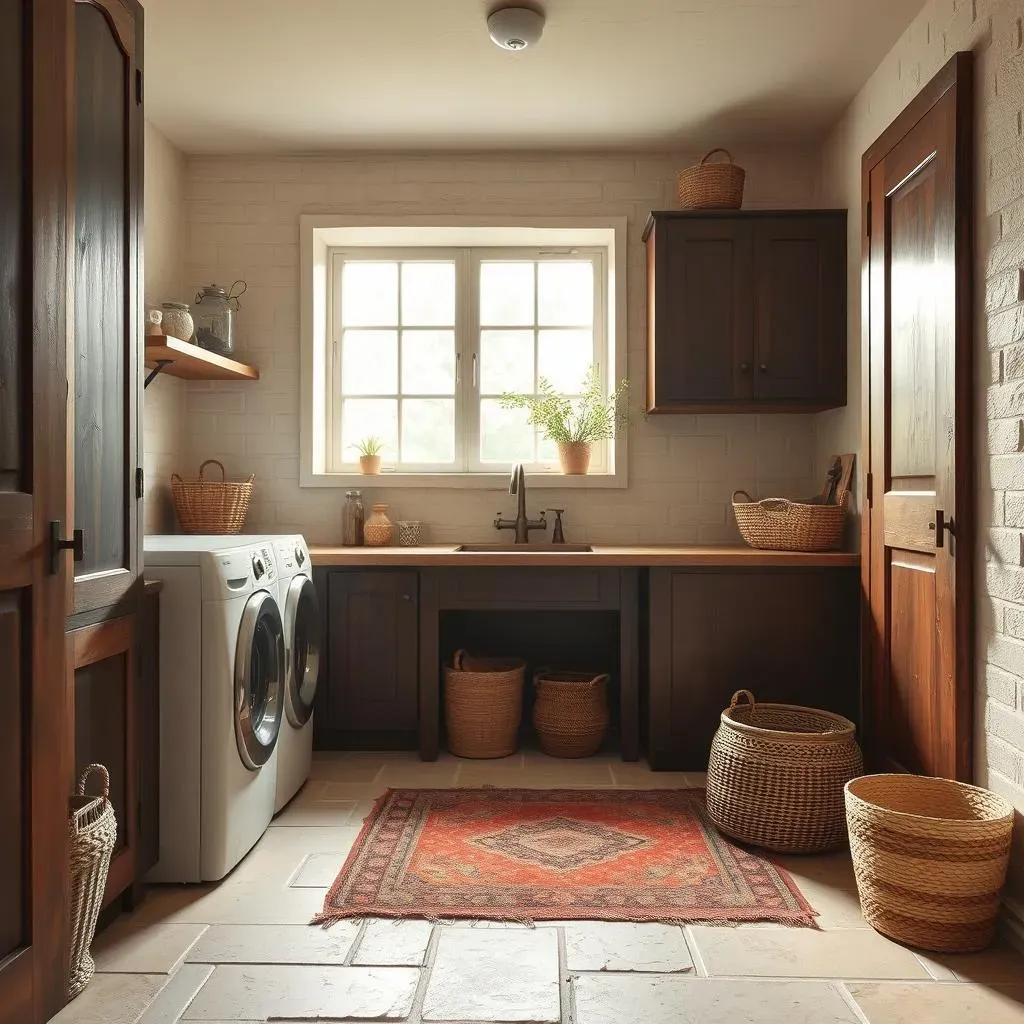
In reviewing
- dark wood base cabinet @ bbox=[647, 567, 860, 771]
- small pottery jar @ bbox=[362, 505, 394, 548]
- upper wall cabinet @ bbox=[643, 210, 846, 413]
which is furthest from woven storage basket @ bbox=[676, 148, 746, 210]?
small pottery jar @ bbox=[362, 505, 394, 548]

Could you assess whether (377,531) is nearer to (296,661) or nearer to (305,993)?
(296,661)

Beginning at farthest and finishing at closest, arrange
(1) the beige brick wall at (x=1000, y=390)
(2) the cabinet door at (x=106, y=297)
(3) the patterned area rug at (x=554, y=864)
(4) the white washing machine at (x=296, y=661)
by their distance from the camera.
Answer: (4) the white washing machine at (x=296, y=661)
(3) the patterned area rug at (x=554, y=864)
(1) the beige brick wall at (x=1000, y=390)
(2) the cabinet door at (x=106, y=297)

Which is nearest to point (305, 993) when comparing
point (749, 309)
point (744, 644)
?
point (744, 644)

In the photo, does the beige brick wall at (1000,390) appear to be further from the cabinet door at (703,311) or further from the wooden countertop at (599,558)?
the cabinet door at (703,311)

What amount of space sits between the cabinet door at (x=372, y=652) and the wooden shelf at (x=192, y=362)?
37.4 inches

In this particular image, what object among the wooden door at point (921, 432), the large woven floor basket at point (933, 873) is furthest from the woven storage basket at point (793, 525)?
the large woven floor basket at point (933, 873)

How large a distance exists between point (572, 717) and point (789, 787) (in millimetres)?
1094

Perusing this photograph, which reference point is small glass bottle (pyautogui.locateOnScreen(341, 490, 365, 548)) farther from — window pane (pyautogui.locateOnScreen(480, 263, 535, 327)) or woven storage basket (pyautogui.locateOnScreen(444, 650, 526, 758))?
window pane (pyautogui.locateOnScreen(480, 263, 535, 327))

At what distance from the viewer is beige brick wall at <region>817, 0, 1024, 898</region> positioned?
6.98 feet

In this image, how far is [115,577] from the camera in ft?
6.87

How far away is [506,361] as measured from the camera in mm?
4164

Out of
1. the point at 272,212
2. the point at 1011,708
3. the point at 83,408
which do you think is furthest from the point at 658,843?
the point at 272,212

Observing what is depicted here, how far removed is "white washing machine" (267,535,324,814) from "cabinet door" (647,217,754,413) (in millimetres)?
1550

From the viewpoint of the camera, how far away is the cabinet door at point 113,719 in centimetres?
200
